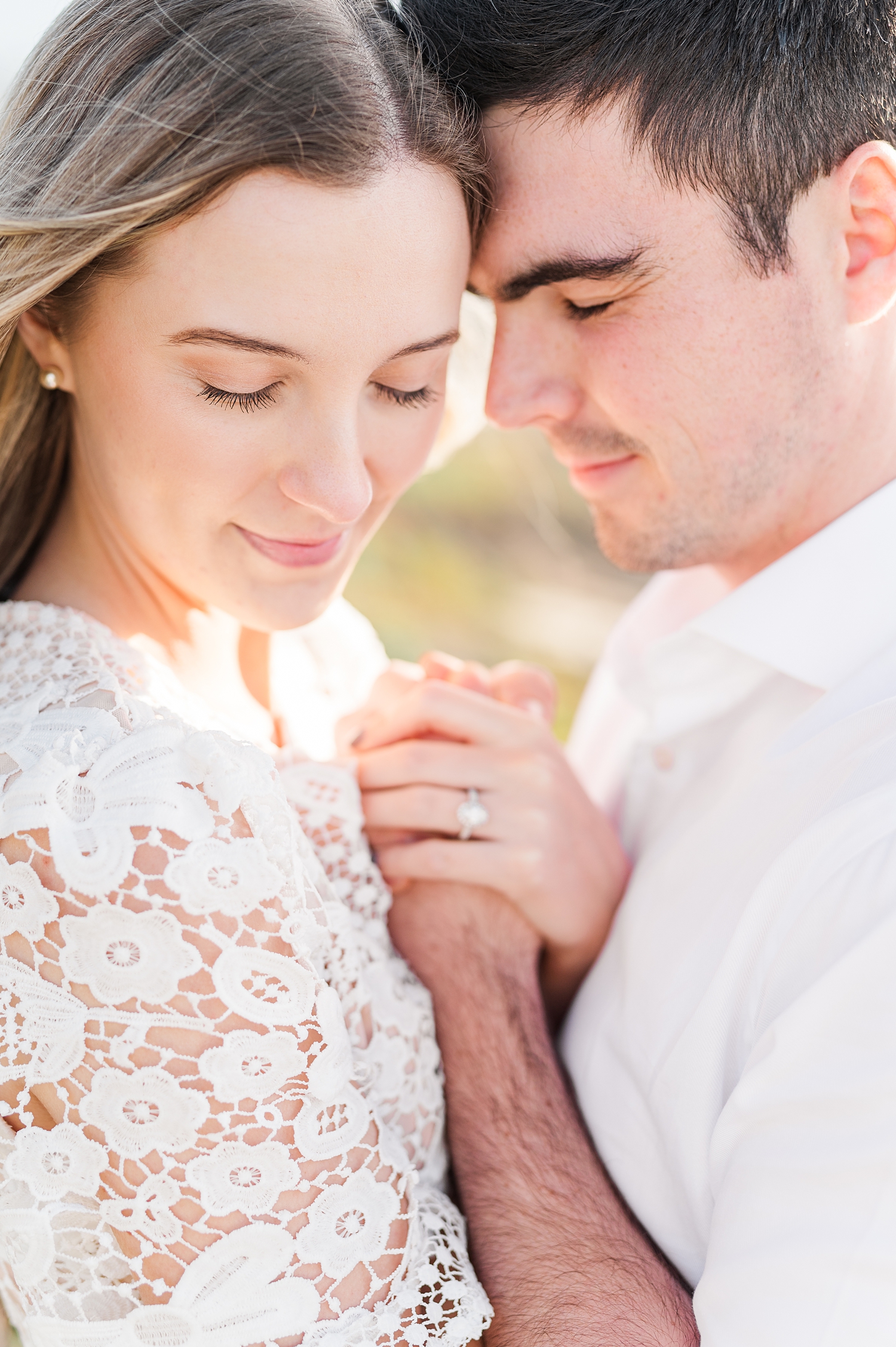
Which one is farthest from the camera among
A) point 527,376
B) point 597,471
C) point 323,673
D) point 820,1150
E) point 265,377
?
point 323,673

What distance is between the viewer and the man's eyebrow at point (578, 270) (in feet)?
6.42

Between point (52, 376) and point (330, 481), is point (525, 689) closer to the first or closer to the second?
point (330, 481)

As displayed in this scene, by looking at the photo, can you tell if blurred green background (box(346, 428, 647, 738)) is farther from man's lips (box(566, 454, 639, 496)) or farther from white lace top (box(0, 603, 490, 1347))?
white lace top (box(0, 603, 490, 1347))

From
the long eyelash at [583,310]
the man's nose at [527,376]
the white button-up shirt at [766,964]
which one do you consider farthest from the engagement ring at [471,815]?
the long eyelash at [583,310]

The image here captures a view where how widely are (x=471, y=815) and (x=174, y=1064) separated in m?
0.76

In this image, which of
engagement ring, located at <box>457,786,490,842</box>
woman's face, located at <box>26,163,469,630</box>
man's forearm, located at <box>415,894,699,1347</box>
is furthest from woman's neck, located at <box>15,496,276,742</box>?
man's forearm, located at <box>415,894,699,1347</box>

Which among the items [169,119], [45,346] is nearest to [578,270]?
[169,119]

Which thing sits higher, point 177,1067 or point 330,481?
point 330,481

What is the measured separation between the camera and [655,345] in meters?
2.04

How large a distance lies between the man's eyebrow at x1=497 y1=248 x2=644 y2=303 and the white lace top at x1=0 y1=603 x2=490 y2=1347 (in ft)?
3.65

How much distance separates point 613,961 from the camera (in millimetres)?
1958

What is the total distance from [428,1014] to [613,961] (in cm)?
38

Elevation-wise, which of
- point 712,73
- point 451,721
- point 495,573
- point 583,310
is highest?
point 712,73

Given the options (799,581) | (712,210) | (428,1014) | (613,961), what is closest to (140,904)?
(428,1014)
